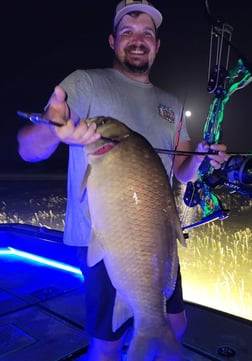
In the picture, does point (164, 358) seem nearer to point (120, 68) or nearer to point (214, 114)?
point (120, 68)

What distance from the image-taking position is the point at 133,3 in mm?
2180

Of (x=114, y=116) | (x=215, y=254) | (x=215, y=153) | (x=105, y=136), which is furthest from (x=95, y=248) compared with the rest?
(x=215, y=254)

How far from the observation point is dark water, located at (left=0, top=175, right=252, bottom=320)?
17.4 ft

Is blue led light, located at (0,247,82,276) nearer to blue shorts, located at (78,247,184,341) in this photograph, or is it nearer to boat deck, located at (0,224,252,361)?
boat deck, located at (0,224,252,361)

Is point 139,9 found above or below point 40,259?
above

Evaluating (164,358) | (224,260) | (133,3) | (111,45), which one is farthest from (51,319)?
(224,260)

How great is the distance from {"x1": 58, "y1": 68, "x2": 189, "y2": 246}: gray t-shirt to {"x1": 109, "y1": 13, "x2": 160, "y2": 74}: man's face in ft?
0.29

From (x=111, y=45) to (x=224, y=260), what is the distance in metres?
5.49

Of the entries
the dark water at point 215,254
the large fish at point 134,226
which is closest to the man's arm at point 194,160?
the large fish at point 134,226

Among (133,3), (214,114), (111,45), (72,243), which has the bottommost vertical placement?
(72,243)

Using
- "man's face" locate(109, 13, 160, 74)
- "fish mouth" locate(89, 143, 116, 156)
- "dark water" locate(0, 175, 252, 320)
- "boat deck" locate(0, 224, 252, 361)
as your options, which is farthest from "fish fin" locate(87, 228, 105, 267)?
"dark water" locate(0, 175, 252, 320)

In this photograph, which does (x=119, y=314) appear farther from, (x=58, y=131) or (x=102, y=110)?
(x=102, y=110)

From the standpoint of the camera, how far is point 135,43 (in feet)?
7.06

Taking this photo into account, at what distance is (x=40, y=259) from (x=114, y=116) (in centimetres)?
353
